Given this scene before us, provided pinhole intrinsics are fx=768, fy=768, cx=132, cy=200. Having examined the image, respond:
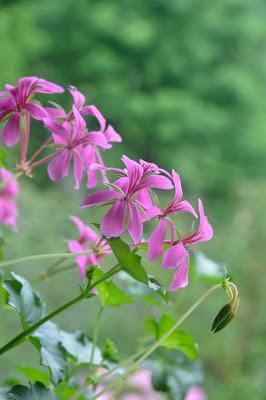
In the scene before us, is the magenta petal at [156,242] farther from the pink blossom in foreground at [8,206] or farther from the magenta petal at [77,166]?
the pink blossom in foreground at [8,206]

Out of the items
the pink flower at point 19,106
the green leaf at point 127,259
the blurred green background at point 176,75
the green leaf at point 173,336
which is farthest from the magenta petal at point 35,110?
the blurred green background at point 176,75

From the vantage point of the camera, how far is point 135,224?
0.46 metres

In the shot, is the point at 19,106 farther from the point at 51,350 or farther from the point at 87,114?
the point at 51,350

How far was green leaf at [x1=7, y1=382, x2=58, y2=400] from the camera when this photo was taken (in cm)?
47

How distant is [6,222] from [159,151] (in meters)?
8.48

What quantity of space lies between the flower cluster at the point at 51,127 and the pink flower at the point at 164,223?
5 centimetres

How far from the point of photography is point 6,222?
690 mm

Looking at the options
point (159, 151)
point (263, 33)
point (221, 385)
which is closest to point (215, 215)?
point (159, 151)

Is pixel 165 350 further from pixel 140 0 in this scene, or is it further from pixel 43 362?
pixel 140 0

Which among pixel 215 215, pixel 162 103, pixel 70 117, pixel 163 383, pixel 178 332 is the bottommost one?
pixel 215 215

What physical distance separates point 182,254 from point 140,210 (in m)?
0.04

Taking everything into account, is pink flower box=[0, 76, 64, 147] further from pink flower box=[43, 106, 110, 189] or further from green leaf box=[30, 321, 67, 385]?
green leaf box=[30, 321, 67, 385]

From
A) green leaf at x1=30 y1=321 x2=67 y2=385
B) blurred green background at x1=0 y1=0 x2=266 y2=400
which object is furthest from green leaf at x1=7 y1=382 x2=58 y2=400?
blurred green background at x1=0 y1=0 x2=266 y2=400

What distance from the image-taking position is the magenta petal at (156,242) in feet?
1.52
